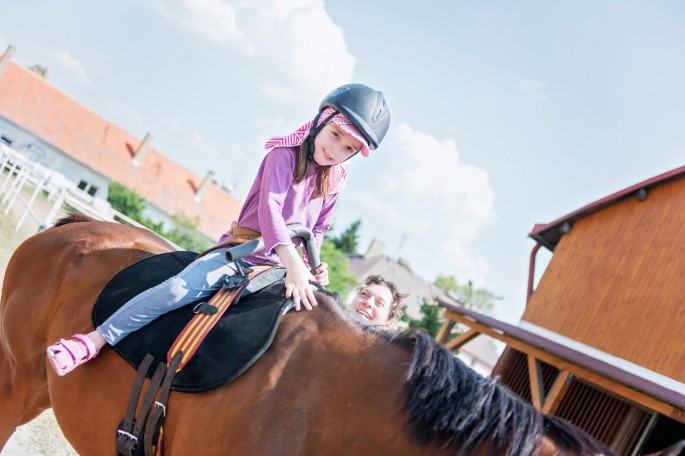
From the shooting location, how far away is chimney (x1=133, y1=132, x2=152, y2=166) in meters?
46.8

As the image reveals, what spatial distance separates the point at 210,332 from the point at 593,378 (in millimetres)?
9020

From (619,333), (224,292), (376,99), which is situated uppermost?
(619,333)

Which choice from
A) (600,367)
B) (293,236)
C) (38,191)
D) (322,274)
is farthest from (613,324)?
(38,191)

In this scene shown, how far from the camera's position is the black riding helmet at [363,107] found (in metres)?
2.76

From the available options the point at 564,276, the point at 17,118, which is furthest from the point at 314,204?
the point at 17,118

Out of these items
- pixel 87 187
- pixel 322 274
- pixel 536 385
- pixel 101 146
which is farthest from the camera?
pixel 101 146

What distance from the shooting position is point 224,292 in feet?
8.71

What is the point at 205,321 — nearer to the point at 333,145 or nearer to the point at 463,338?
the point at 333,145

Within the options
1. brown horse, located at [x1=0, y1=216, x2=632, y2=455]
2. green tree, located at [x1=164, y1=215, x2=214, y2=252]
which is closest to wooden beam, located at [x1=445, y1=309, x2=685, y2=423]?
brown horse, located at [x1=0, y1=216, x2=632, y2=455]

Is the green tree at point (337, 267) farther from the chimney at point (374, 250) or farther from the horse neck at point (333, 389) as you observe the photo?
the horse neck at point (333, 389)

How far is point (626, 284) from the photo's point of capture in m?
12.1

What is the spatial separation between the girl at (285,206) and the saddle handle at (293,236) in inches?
2.5

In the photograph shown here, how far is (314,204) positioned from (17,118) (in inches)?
1724

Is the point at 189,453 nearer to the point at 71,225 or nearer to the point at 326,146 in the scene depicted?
the point at 326,146
